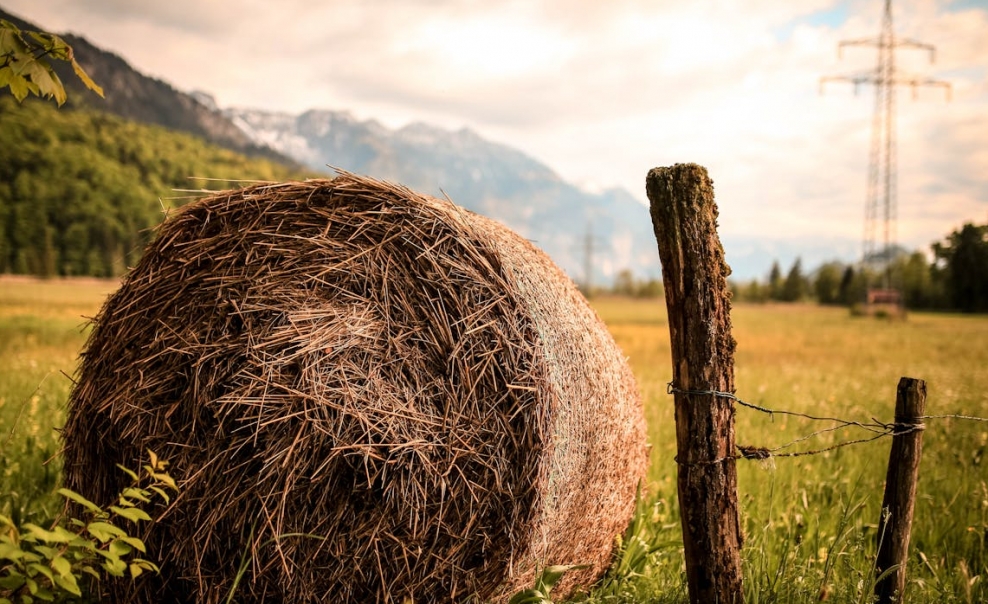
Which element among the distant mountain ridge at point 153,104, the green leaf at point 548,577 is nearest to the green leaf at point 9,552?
the green leaf at point 548,577

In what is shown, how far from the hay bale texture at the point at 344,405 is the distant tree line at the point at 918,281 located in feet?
43.9

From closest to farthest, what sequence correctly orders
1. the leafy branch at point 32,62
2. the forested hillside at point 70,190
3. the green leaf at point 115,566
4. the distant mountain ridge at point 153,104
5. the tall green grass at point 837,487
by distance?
the green leaf at point 115,566, the leafy branch at point 32,62, the tall green grass at point 837,487, the forested hillside at point 70,190, the distant mountain ridge at point 153,104

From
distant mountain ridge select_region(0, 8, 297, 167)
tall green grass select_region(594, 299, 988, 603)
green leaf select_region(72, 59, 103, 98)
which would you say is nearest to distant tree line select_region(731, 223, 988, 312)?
tall green grass select_region(594, 299, 988, 603)

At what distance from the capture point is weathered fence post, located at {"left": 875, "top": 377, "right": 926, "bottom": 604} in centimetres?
319

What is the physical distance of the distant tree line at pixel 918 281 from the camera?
15.3 m

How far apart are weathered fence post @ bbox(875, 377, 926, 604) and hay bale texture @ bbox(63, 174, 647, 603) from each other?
1460mm

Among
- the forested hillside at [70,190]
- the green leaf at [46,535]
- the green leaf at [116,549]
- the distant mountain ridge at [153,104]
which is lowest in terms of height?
the green leaf at [116,549]

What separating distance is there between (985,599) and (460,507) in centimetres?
344

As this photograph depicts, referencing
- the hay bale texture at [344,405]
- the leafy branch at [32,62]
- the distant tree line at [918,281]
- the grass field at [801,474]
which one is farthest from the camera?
the distant tree line at [918,281]

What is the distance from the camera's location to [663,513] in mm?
5121

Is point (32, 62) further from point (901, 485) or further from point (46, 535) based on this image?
point (901, 485)

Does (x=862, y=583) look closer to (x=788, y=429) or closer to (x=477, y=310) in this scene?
Result: (x=477, y=310)

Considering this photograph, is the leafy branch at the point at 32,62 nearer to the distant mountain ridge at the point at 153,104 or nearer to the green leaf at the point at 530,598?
the green leaf at the point at 530,598

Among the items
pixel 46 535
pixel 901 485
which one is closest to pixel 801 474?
pixel 901 485
